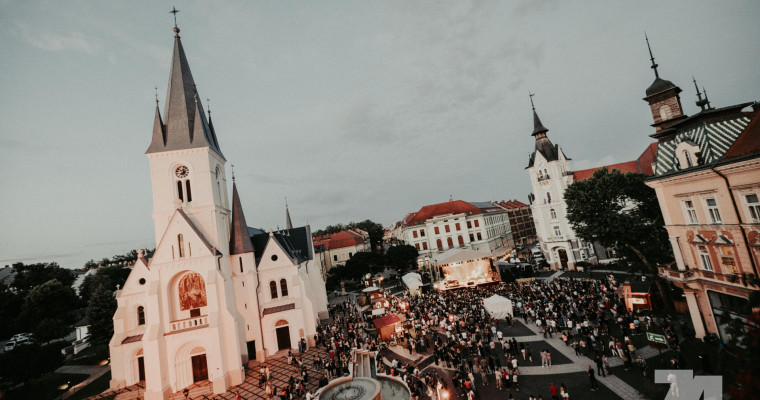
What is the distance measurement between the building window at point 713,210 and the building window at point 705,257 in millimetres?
1541

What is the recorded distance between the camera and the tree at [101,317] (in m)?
27.4

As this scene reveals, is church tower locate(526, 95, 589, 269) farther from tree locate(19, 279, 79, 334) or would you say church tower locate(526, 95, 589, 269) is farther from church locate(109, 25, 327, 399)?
tree locate(19, 279, 79, 334)

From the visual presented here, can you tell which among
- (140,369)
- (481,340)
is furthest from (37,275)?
(481,340)

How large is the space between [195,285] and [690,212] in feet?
→ 94.8

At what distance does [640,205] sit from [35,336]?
5860 centimetres

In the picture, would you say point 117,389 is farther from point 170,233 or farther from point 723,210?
point 723,210

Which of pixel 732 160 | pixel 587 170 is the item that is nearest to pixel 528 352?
pixel 732 160

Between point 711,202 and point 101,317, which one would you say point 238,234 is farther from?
point 711,202

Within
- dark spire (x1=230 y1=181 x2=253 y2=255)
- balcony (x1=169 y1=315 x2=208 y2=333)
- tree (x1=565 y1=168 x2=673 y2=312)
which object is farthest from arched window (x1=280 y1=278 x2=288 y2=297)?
tree (x1=565 y1=168 x2=673 y2=312)

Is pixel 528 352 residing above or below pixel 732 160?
below

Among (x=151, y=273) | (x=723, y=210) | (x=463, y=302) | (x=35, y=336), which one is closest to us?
(x=723, y=210)

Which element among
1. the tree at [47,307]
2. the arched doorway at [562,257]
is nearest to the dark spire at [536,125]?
the arched doorway at [562,257]

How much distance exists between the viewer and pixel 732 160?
12.1 meters

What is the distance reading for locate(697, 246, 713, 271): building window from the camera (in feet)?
47.2
